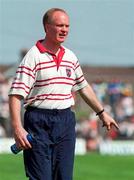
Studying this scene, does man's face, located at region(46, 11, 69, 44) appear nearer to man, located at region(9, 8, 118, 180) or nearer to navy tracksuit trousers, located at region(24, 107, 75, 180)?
man, located at region(9, 8, 118, 180)

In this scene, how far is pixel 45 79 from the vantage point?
22.3 ft

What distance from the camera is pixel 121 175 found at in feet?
43.2

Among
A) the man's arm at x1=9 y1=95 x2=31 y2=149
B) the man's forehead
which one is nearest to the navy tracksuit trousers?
the man's arm at x1=9 y1=95 x2=31 y2=149

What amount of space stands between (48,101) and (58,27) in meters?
0.65

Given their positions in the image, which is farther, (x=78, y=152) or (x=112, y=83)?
(x=112, y=83)

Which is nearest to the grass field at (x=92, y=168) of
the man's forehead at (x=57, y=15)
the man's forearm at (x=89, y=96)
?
the man's forearm at (x=89, y=96)

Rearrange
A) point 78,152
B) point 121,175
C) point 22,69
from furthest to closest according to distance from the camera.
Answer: point 78,152
point 121,175
point 22,69

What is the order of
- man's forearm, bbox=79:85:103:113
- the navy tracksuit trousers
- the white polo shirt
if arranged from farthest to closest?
1. man's forearm, bbox=79:85:103:113
2. the navy tracksuit trousers
3. the white polo shirt

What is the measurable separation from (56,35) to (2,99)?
14.5 meters

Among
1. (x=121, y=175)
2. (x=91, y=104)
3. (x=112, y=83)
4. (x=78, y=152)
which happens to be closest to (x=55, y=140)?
(x=91, y=104)

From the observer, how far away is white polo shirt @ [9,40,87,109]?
6.73m

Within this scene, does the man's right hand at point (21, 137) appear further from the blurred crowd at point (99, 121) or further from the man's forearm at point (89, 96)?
the blurred crowd at point (99, 121)

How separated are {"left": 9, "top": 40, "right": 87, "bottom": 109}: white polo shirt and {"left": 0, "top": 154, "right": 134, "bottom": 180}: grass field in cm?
569

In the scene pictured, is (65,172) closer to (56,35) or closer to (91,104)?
(91,104)
